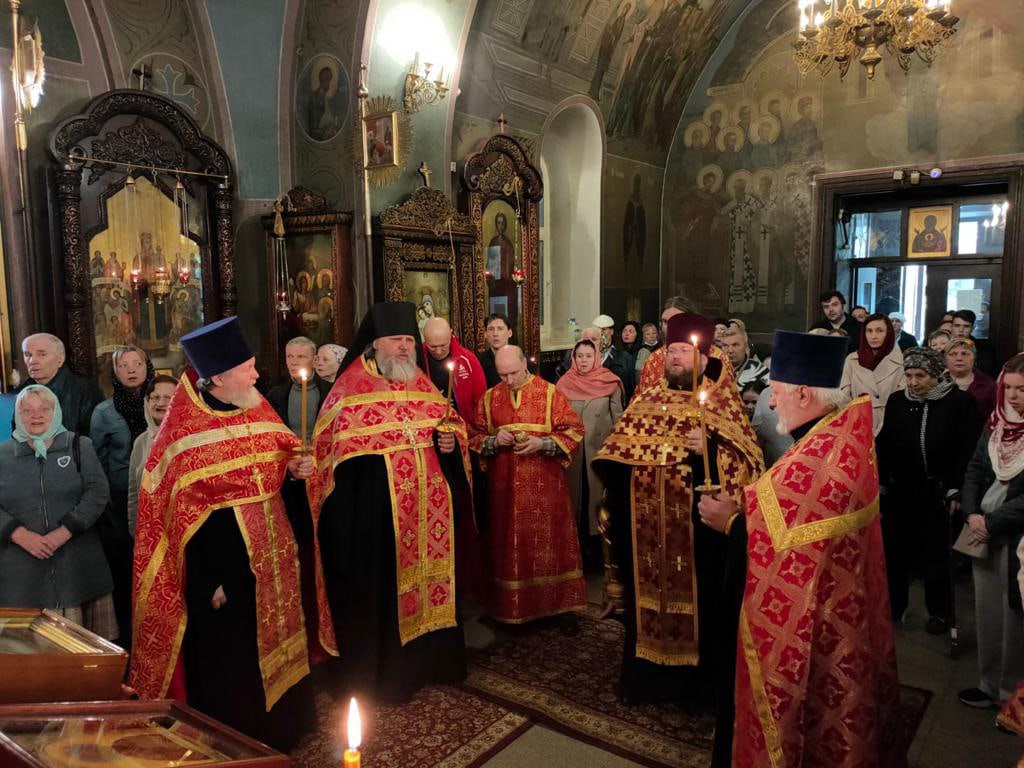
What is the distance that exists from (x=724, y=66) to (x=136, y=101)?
29.2 ft

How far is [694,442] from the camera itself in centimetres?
350

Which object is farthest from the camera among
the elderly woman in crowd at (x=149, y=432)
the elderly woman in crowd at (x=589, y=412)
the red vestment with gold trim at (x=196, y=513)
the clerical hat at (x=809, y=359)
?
the elderly woman in crowd at (x=589, y=412)

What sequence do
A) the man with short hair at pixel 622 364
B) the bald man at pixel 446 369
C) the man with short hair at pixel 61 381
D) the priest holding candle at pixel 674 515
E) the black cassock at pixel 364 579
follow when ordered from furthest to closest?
the man with short hair at pixel 622 364, the bald man at pixel 446 369, the man with short hair at pixel 61 381, the black cassock at pixel 364 579, the priest holding candle at pixel 674 515

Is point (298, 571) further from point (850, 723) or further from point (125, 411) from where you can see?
point (850, 723)

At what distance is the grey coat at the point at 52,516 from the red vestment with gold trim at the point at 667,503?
8.14 ft

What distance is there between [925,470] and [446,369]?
10.5 ft

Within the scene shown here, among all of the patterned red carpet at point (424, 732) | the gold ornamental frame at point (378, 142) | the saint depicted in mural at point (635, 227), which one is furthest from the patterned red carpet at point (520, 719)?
the saint depicted in mural at point (635, 227)

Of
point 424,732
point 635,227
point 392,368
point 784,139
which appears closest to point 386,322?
point 392,368

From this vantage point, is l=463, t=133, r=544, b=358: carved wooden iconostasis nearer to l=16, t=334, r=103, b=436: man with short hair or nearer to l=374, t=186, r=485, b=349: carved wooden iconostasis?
l=374, t=186, r=485, b=349: carved wooden iconostasis

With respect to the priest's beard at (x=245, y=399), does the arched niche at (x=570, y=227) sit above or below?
above

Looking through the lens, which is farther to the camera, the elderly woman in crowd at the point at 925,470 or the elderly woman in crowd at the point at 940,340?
the elderly woman in crowd at the point at 940,340

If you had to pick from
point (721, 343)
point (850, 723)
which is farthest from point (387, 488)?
point (721, 343)

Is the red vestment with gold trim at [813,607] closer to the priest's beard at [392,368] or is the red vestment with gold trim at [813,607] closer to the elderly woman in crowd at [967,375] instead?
the priest's beard at [392,368]

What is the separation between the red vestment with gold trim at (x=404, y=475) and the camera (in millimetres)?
3920
